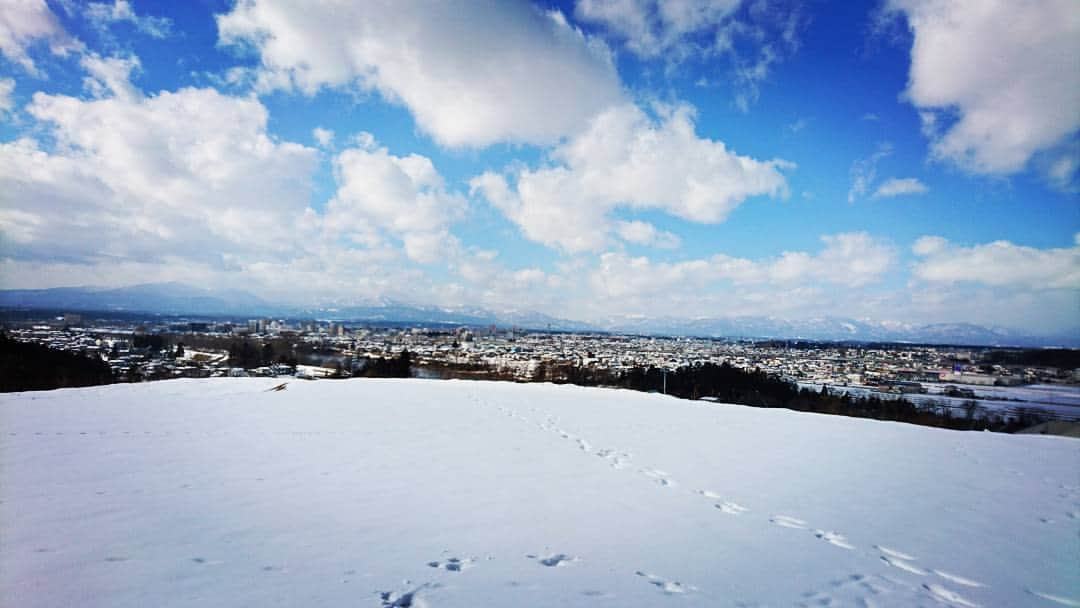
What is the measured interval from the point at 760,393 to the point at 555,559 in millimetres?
32600

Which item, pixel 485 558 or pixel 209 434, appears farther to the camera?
pixel 209 434

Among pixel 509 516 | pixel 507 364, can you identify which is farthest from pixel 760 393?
pixel 509 516

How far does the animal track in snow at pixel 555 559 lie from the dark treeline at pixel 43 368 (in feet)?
61.2

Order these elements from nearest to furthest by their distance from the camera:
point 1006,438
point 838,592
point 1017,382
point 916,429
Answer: point 838,592 → point 1006,438 → point 916,429 → point 1017,382

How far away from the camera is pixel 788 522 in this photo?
171 inches

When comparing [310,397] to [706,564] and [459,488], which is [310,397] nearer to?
[459,488]

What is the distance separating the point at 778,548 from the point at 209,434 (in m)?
8.13

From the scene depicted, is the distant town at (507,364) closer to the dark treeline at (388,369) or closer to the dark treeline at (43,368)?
the dark treeline at (43,368)

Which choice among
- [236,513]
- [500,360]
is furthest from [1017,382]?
[236,513]

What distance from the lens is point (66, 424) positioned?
23.8 feet

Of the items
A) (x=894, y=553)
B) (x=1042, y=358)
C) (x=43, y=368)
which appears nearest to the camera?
(x=894, y=553)

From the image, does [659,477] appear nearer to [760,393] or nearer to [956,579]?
[956,579]

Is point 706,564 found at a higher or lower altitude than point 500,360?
higher

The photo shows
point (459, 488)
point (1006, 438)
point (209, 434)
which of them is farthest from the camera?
point (1006, 438)
